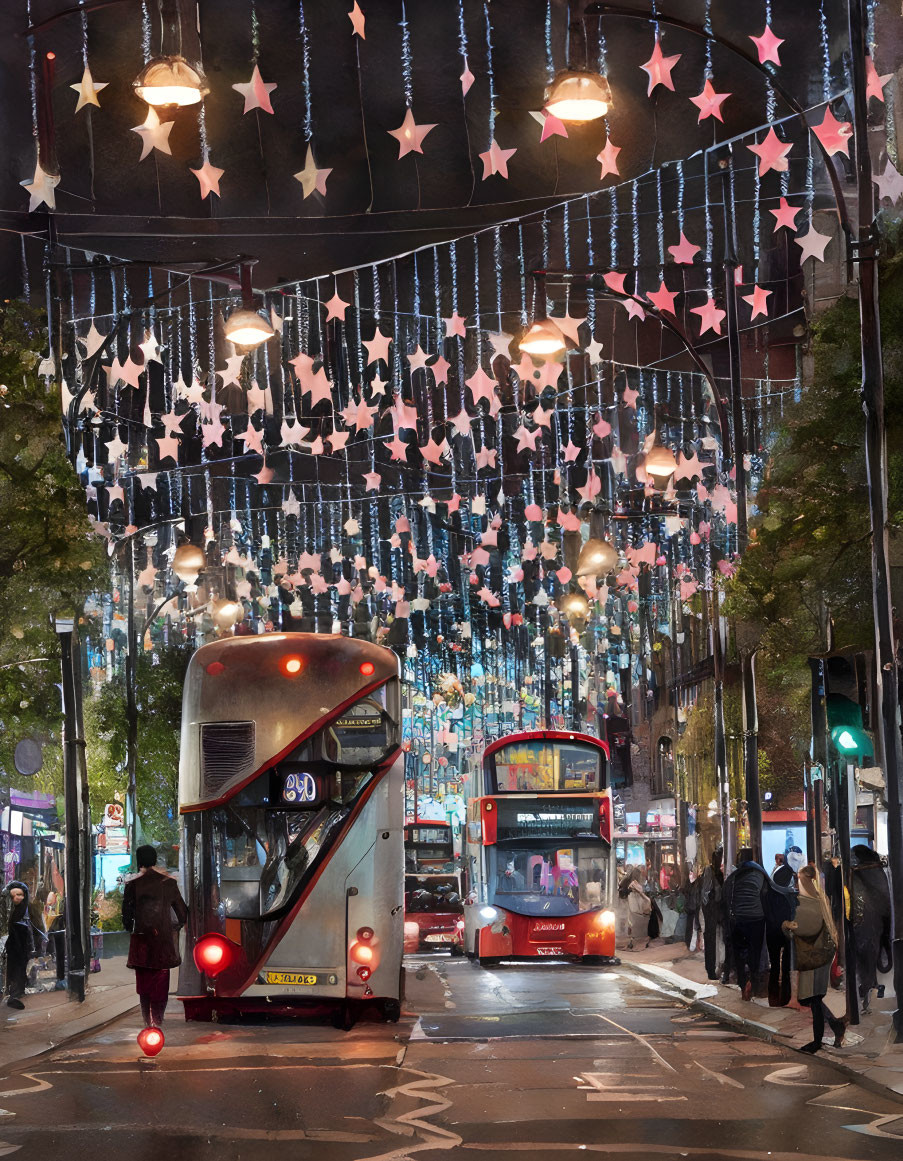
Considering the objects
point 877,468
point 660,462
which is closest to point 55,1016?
point 660,462

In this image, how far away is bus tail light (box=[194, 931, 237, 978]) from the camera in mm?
18312

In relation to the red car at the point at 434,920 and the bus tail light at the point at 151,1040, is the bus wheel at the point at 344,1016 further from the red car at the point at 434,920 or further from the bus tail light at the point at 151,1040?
the red car at the point at 434,920

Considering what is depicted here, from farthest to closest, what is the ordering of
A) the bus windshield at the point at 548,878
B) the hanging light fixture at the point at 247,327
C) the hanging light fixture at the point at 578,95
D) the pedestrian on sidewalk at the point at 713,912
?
the bus windshield at the point at 548,878 → the pedestrian on sidewalk at the point at 713,912 → the hanging light fixture at the point at 247,327 → the hanging light fixture at the point at 578,95

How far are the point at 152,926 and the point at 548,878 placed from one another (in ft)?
51.9

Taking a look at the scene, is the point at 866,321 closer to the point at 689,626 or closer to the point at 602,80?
the point at 602,80

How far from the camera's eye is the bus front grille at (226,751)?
18.1 m

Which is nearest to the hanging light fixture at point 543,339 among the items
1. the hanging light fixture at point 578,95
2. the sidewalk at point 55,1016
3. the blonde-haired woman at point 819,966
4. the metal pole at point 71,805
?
the hanging light fixture at point 578,95

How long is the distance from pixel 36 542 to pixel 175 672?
108 ft

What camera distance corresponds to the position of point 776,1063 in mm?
16328

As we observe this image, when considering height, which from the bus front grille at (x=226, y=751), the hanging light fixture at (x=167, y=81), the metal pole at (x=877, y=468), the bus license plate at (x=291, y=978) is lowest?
the bus license plate at (x=291, y=978)

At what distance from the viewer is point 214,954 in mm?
18328

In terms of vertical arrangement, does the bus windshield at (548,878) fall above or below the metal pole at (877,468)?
below

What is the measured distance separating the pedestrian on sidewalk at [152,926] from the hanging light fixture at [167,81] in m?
7.01

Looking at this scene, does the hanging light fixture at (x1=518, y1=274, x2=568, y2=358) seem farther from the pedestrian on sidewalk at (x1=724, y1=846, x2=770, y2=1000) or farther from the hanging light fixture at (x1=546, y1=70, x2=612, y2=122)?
the pedestrian on sidewalk at (x1=724, y1=846, x2=770, y2=1000)
